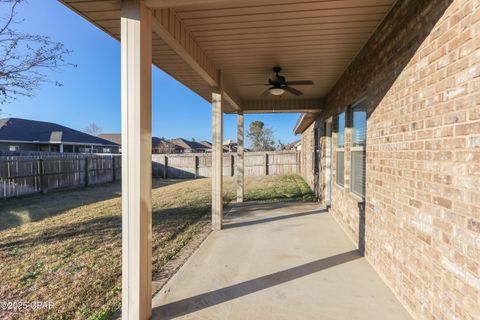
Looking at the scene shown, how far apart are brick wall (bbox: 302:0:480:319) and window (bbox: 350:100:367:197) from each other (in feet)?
1.93

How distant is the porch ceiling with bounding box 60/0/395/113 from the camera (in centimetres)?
272

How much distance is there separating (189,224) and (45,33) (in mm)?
4251

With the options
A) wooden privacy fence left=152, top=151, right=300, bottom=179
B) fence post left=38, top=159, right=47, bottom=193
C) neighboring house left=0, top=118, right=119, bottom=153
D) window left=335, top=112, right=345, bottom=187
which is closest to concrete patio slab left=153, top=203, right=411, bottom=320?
window left=335, top=112, right=345, bottom=187

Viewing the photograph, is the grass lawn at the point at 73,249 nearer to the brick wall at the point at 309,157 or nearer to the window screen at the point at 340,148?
the window screen at the point at 340,148

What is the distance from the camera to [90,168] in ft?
44.2

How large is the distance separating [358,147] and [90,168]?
13.1 meters

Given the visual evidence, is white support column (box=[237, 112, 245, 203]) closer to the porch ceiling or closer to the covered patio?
the covered patio

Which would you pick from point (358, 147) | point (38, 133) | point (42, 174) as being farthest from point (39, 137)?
point (358, 147)

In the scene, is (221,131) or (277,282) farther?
(221,131)

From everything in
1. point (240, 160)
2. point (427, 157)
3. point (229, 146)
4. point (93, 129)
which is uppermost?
point (93, 129)

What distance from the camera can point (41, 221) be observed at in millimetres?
6102

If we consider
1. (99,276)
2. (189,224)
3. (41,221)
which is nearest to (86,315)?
(99,276)

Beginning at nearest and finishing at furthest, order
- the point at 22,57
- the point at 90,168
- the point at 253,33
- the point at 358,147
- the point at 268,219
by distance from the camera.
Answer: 1. the point at 253,33
2. the point at 358,147
3. the point at 22,57
4. the point at 268,219
5. the point at 90,168

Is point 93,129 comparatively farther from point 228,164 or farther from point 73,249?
point 73,249
